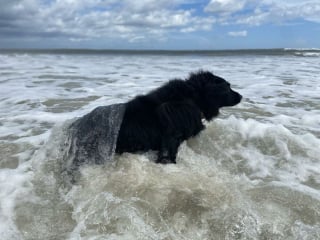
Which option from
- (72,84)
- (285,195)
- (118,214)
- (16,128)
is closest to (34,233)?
(118,214)

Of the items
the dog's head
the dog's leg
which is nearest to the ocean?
the dog's leg

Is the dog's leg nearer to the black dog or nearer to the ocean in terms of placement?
the black dog

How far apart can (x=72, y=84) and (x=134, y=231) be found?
33.4 ft

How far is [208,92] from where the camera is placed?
573 centimetres

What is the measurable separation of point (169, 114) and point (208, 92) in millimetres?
934

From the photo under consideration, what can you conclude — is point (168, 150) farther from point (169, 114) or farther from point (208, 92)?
point (208, 92)

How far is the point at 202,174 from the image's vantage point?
4.65 metres

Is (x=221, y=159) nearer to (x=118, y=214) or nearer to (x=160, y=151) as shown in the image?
(x=160, y=151)

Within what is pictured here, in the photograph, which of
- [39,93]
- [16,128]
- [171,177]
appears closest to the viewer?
[171,177]

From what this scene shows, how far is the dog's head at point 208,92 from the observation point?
5.67 meters

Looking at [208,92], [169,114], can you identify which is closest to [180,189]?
[169,114]

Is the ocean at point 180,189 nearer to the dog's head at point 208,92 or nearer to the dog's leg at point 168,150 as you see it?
the dog's leg at point 168,150

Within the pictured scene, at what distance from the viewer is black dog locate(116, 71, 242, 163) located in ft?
16.0

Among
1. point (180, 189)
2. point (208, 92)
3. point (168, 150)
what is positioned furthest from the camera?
point (208, 92)
